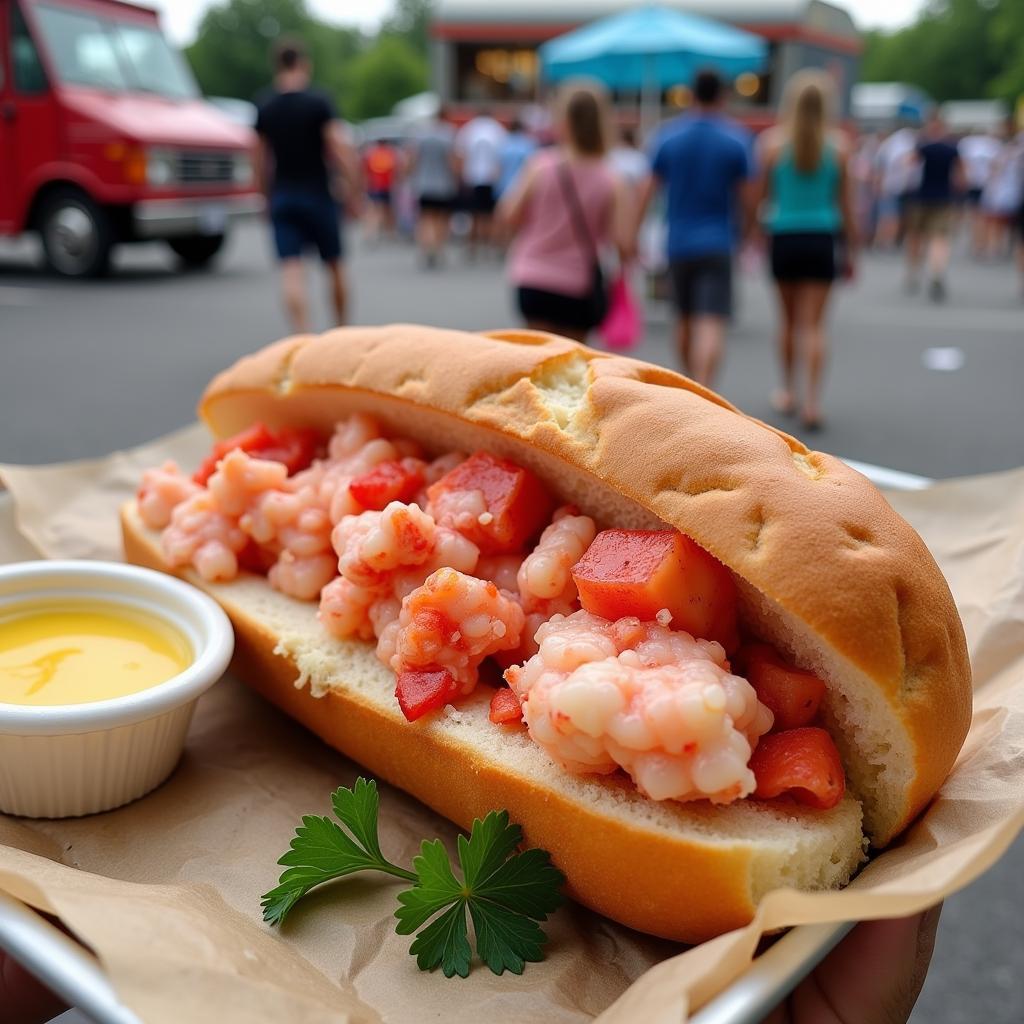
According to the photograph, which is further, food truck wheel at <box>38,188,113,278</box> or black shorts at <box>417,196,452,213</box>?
black shorts at <box>417,196,452,213</box>

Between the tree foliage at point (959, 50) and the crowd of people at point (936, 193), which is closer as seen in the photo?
the crowd of people at point (936, 193)

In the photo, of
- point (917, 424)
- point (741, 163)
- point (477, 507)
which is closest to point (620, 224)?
point (741, 163)

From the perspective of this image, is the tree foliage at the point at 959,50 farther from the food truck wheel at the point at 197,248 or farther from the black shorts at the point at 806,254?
the black shorts at the point at 806,254

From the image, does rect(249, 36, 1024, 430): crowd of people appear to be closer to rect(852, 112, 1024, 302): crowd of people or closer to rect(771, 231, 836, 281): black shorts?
rect(771, 231, 836, 281): black shorts

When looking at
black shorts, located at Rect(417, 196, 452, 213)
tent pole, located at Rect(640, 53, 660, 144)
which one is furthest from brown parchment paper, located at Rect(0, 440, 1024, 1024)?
black shorts, located at Rect(417, 196, 452, 213)

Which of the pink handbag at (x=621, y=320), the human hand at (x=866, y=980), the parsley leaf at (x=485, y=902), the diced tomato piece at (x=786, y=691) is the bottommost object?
the pink handbag at (x=621, y=320)

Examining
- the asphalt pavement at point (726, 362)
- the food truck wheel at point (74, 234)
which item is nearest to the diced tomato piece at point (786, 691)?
the asphalt pavement at point (726, 362)

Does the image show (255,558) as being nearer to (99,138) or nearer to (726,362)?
(726,362)
